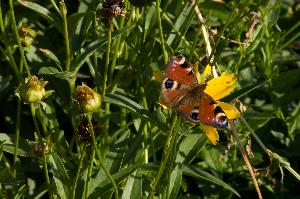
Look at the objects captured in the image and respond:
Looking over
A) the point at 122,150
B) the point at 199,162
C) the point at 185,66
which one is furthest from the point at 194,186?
the point at 185,66

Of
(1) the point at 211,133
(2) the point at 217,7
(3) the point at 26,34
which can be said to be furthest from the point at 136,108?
(2) the point at 217,7

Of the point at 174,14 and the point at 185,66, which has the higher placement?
the point at 185,66

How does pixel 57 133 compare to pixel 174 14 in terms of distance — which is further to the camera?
pixel 174 14

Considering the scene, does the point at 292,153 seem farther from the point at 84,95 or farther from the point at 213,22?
the point at 84,95

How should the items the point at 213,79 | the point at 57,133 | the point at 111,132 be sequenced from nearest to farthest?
the point at 213,79
the point at 57,133
the point at 111,132

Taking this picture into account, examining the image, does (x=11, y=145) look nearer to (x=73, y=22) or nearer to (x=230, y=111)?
(x=73, y=22)

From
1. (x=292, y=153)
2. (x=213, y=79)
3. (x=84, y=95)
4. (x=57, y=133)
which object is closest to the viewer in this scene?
(x=84, y=95)

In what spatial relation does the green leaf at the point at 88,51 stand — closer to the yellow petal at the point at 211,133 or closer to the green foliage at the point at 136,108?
the green foliage at the point at 136,108
